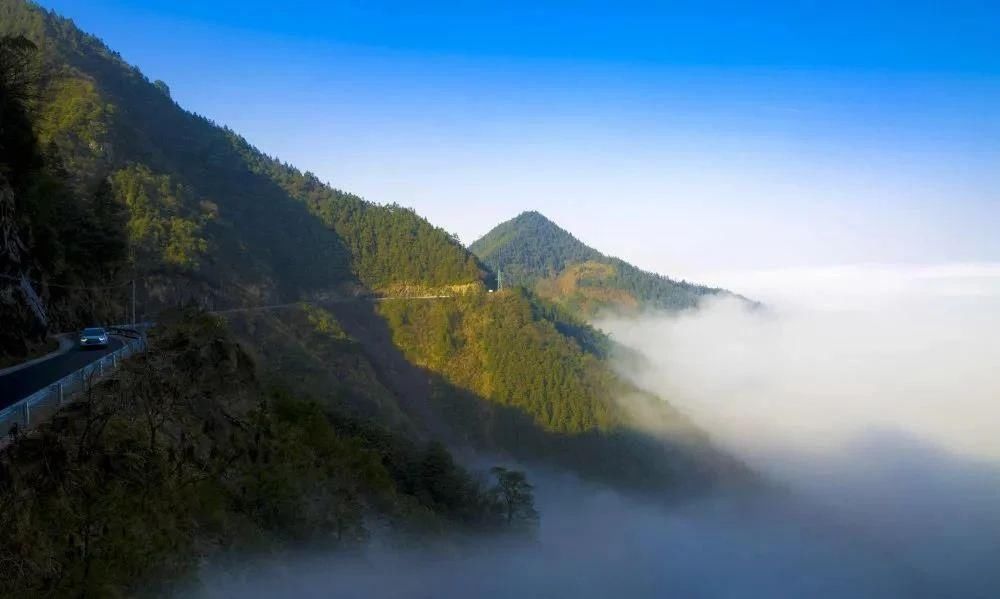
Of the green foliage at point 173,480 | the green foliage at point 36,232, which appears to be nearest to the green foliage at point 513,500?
the green foliage at point 173,480

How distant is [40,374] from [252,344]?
52323 mm

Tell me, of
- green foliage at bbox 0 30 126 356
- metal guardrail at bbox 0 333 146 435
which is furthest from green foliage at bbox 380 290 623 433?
metal guardrail at bbox 0 333 146 435

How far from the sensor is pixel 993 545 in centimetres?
10931

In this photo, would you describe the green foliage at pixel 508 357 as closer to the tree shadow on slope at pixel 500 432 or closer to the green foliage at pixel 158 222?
the tree shadow on slope at pixel 500 432

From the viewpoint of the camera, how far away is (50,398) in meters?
13.2

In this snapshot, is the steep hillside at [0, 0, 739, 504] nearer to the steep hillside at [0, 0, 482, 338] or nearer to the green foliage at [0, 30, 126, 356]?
the steep hillside at [0, 0, 482, 338]

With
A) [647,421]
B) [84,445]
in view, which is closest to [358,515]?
[84,445]

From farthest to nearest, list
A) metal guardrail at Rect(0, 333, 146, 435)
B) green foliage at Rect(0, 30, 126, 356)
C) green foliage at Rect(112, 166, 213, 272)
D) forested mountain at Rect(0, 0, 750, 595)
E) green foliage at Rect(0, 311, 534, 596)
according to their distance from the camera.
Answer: green foliage at Rect(112, 166, 213, 272), green foliage at Rect(0, 30, 126, 356), forested mountain at Rect(0, 0, 750, 595), metal guardrail at Rect(0, 333, 146, 435), green foliage at Rect(0, 311, 534, 596)

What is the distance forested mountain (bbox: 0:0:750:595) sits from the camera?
46.8 feet

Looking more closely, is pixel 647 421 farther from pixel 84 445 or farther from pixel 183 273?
pixel 84 445

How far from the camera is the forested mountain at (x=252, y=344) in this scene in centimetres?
1425

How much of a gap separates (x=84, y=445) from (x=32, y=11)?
116023 mm

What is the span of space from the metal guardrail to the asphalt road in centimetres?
95

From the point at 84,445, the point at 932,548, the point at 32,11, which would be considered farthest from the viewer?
the point at 932,548
